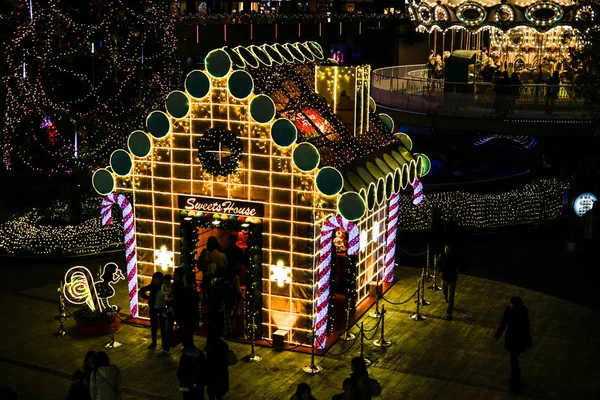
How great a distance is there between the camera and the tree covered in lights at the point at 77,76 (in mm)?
21656

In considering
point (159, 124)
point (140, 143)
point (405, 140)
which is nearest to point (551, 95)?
point (405, 140)

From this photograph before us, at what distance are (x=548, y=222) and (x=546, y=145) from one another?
39.7 feet

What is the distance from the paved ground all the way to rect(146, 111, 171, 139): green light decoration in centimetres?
393

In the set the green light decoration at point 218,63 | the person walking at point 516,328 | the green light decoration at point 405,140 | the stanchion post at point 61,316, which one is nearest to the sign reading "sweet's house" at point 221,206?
the green light decoration at point 218,63

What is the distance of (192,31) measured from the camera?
147 ft

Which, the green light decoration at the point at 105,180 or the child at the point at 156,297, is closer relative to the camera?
the child at the point at 156,297

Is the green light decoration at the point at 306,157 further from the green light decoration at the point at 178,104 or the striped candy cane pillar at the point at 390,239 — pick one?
the striped candy cane pillar at the point at 390,239

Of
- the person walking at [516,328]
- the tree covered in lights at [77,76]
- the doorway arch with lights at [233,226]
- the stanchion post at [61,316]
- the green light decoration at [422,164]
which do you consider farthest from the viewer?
the tree covered in lights at [77,76]

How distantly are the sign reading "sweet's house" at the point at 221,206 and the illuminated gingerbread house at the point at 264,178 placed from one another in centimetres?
2

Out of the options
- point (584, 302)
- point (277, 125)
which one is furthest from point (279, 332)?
point (584, 302)

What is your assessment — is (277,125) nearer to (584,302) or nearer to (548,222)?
(584,302)

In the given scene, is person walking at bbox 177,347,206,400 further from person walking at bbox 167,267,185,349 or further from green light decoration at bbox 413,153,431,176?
green light decoration at bbox 413,153,431,176

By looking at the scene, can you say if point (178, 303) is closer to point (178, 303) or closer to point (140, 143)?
point (178, 303)

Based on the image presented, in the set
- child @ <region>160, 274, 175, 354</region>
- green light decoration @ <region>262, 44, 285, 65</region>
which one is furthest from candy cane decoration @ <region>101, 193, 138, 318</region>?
green light decoration @ <region>262, 44, 285, 65</region>
